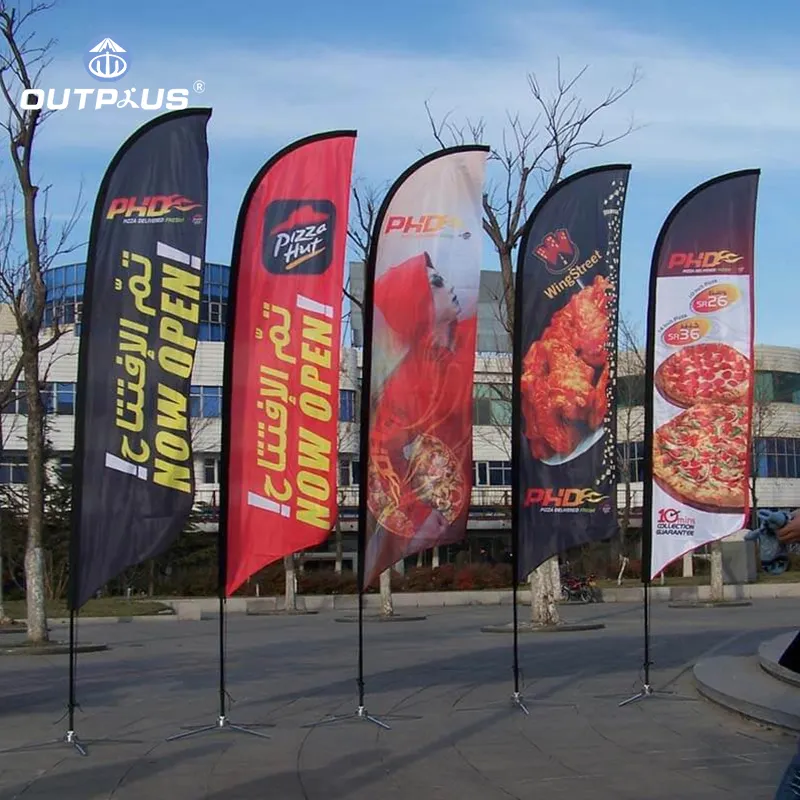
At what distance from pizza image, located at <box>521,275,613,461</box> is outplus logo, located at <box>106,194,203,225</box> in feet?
12.7

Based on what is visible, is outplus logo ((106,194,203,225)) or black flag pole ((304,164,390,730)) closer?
outplus logo ((106,194,203,225))

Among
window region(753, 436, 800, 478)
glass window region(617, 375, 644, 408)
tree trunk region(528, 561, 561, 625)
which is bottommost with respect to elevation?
tree trunk region(528, 561, 561, 625)

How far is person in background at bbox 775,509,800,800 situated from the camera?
523 cm

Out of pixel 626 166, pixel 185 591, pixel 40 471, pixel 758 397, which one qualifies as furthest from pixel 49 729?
pixel 758 397

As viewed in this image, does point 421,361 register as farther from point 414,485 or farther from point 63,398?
point 63,398

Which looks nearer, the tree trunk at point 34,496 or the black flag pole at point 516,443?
the black flag pole at point 516,443

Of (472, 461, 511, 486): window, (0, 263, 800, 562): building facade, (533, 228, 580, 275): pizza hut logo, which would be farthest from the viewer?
(472, 461, 511, 486): window

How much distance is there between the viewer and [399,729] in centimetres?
1246

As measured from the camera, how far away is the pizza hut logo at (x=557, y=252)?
14297 millimetres

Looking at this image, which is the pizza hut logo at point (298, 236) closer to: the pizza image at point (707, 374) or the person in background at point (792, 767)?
the pizza image at point (707, 374)

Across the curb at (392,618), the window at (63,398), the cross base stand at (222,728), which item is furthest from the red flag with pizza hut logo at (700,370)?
the window at (63,398)

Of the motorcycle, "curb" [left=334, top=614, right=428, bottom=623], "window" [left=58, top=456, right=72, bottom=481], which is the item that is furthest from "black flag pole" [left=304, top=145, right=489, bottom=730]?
"window" [left=58, top=456, right=72, bottom=481]

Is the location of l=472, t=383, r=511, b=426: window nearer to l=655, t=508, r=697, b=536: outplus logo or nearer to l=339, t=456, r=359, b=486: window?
l=339, t=456, r=359, b=486: window

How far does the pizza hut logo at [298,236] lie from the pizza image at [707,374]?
13.8ft
